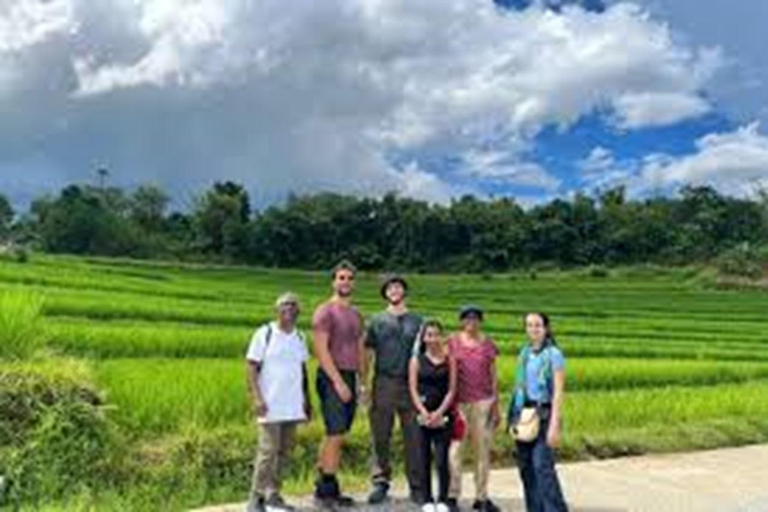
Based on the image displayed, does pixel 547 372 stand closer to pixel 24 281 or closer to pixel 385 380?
pixel 385 380

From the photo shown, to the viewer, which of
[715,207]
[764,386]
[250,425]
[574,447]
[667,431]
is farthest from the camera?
[715,207]

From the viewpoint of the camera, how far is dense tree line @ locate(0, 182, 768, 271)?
84375mm

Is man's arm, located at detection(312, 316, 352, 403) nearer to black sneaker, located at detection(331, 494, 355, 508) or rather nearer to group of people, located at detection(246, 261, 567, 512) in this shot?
group of people, located at detection(246, 261, 567, 512)

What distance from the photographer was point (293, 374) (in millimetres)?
9078

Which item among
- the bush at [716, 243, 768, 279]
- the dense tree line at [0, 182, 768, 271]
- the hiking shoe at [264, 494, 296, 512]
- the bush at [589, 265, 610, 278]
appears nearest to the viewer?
the hiking shoe at [264, 494, 296, 512]

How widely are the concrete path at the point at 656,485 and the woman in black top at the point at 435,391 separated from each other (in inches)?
16.2

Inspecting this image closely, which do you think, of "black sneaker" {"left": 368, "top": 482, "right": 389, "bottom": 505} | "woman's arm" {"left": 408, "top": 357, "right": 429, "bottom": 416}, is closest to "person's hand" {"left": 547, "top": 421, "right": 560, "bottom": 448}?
"woman's arm" {"left": 408, "top": 357, "right": 429, "bottom": 416}

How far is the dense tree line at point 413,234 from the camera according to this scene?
84.4 metres

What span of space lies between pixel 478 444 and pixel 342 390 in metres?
1.20

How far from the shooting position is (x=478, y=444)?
379 inches

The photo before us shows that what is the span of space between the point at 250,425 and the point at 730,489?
4.40m

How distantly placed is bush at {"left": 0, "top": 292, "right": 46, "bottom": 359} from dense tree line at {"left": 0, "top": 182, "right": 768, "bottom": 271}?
70962mm

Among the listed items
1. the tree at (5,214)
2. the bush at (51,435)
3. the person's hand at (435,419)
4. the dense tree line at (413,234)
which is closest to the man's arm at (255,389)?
the person's hand at (435,419)

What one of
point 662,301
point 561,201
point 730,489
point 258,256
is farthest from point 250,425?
point 561,201
